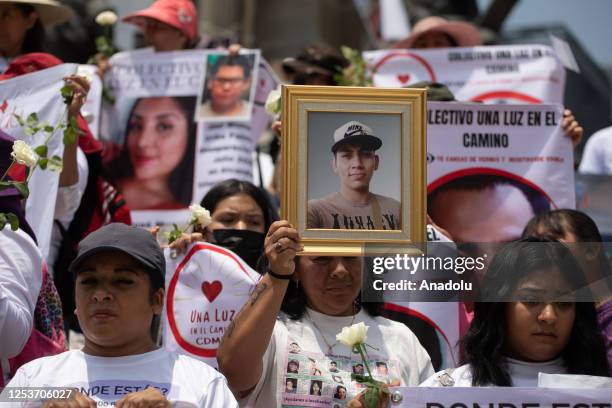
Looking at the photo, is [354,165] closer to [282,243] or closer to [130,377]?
[282,243]

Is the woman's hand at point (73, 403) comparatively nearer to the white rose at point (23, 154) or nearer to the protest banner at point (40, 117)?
the white rose at point (23, 154)

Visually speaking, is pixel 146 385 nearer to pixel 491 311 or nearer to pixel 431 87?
pixel 491 311

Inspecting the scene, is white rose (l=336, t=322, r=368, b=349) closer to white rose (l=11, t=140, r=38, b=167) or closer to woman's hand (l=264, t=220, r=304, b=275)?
woman's hand (l=264, t=220, r=304, b=275)

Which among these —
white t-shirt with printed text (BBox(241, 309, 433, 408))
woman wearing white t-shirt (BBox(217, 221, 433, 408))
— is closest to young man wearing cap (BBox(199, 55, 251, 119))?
woman wearing white t-shirt (BBox(217, 221, 433, 408))

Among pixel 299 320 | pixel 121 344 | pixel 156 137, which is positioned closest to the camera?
pixel 121 344

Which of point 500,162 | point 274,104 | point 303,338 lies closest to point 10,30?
point 274,104

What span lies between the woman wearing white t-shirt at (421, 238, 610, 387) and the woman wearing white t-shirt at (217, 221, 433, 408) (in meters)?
0.32

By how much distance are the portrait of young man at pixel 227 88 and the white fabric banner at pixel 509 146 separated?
1688 mm

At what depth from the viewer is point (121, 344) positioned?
4.22 meters

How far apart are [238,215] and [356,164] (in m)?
1.59

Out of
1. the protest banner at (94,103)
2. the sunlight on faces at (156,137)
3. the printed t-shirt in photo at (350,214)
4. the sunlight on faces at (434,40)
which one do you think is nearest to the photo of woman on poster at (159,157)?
the sunlight on faces at (156,137)

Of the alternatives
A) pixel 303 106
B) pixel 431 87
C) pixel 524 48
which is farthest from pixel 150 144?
pixel 303 106

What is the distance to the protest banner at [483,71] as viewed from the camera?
7762 millimetres

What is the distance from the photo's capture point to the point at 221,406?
4.04 meters
